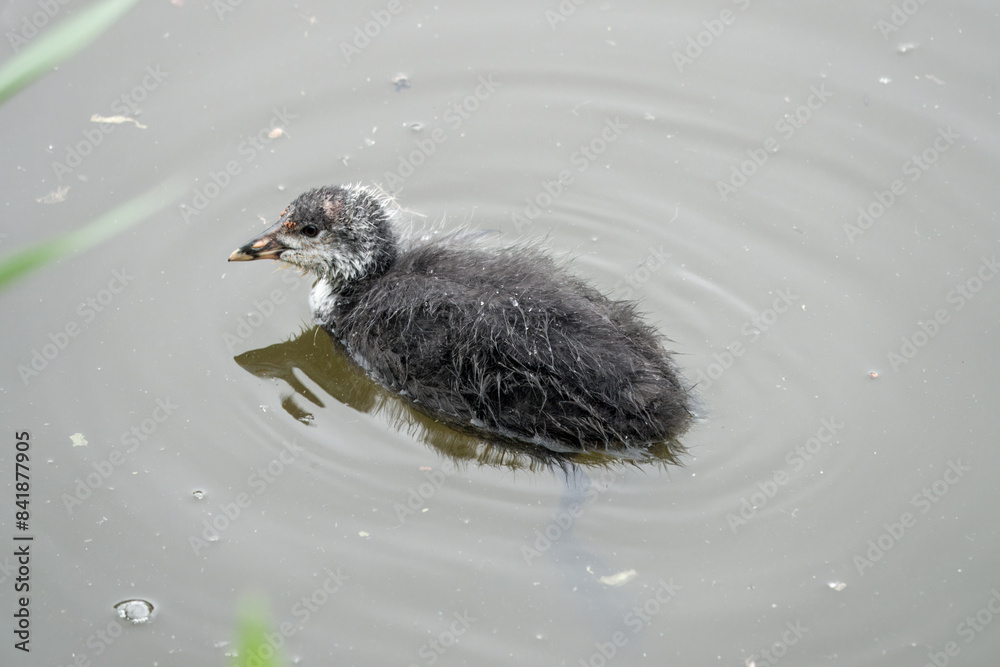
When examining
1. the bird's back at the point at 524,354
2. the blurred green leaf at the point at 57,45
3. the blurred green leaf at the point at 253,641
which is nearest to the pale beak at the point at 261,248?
the bird's back at the point at 524,354

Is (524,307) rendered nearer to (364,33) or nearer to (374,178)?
(374,178)

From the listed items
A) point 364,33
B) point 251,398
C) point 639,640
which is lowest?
point 639,640

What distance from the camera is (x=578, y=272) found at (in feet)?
17.2

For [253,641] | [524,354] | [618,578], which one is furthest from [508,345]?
[253,641]

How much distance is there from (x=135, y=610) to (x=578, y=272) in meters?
2.79

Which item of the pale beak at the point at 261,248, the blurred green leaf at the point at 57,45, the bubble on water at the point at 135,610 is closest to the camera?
the blurred green leaf at the point at 57,45

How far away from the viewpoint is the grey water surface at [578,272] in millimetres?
3941

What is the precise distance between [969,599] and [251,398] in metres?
3.40

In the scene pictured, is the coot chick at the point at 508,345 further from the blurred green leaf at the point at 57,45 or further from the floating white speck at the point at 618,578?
the blurred green leaf at the point at 57,45

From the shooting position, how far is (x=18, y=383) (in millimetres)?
4664

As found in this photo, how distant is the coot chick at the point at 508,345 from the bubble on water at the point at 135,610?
1496 millimetres

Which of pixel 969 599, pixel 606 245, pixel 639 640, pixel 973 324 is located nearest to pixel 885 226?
pixel 973 324

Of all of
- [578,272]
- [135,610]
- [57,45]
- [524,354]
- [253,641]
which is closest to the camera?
[253,641]

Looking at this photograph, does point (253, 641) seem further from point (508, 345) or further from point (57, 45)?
point (508, 345)
